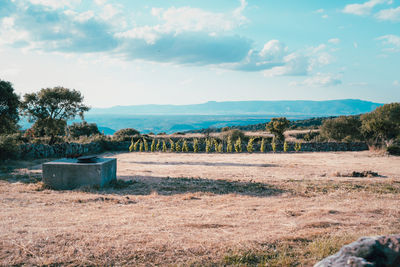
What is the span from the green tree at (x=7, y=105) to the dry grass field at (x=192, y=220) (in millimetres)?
5902

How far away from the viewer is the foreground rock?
9.93 feet

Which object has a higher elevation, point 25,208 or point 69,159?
point 69,159

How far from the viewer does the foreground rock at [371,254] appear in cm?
303

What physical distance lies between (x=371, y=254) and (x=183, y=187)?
23.5ft

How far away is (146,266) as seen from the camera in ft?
12.8

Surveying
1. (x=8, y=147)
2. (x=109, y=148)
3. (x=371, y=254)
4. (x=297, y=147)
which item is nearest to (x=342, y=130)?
(x=297, y=147)

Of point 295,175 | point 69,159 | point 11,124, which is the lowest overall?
point 295,175

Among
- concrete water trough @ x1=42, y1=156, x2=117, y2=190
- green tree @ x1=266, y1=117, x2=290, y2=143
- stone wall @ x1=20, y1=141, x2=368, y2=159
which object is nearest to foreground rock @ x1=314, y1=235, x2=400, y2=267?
concrete water trough @ x1=42, y1=156, x2=117, y2=190

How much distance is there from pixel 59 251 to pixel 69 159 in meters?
7.41

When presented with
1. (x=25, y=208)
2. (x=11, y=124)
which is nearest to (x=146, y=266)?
(x=25, y=208)

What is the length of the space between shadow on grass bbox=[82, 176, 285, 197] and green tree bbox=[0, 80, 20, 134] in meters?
8.28

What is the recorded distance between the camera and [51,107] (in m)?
20.6

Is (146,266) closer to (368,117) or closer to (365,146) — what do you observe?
(365,146)

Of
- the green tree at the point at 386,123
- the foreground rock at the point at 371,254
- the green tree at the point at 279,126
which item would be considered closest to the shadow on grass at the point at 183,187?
the foreground rock at the point at 371,254
